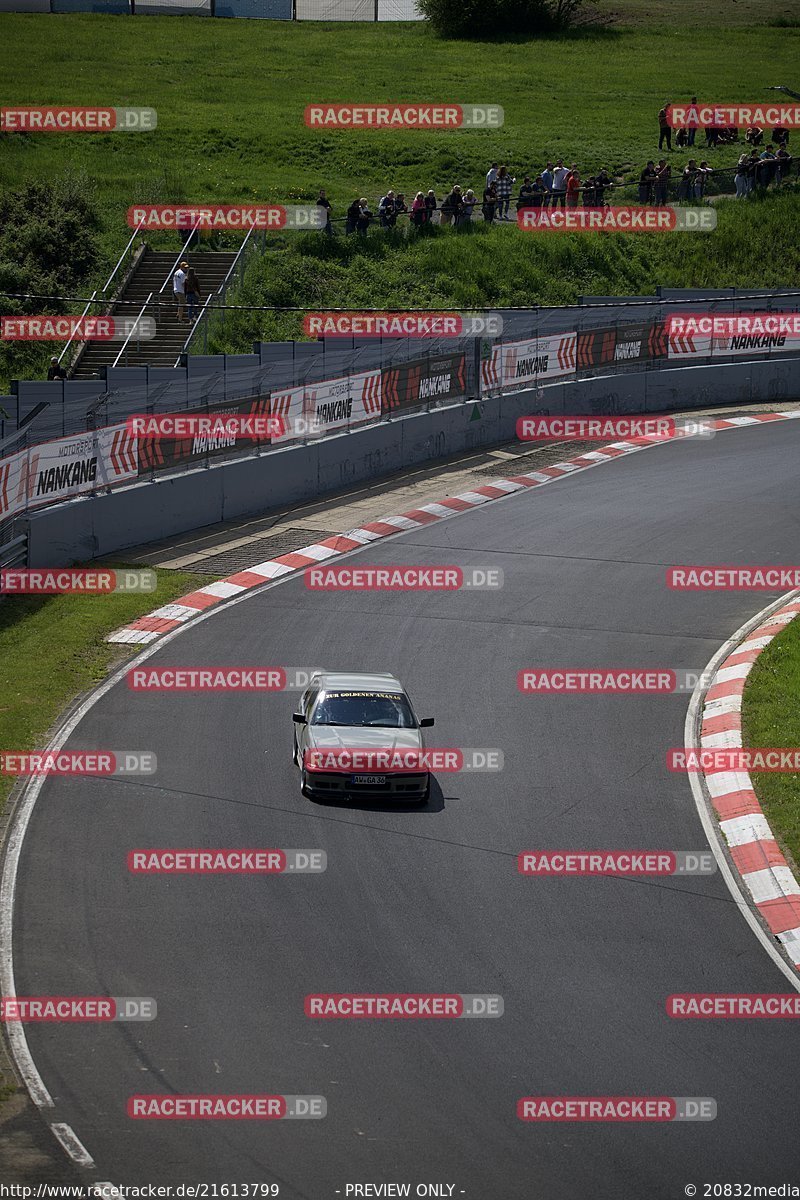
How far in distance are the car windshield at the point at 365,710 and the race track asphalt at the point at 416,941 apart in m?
0.90

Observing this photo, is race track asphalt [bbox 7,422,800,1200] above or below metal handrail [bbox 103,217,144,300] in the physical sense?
below

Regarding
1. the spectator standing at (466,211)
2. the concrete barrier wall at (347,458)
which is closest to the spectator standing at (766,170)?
the spectator standing at (466,211)

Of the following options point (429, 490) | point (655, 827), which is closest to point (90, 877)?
point (655, 827)

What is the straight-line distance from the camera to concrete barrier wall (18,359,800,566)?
975 inches

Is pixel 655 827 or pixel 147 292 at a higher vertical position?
pixel 147 292

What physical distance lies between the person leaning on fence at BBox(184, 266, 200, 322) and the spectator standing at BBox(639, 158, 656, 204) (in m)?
17.0

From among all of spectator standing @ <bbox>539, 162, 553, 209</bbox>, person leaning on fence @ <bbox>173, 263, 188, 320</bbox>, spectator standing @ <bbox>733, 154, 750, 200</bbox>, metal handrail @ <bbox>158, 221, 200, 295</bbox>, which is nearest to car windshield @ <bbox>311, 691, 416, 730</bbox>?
person leaning on fence @ <bbox>173, 263, 188, 320</bbox>

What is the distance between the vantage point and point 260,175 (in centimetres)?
5253

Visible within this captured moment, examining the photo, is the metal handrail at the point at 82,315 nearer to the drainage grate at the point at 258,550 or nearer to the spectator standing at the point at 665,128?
the drainage grate at the point at 258,550

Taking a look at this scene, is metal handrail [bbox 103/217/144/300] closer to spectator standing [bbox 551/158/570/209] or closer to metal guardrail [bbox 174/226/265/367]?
metal guardrail [bbox 174/226/265/367]

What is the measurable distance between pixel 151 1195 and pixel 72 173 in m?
44.9

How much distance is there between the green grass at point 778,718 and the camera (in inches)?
611

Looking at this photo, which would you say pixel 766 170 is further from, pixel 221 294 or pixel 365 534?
pixel 365 534

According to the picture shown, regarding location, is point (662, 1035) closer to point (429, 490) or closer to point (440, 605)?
point (440, 605)
